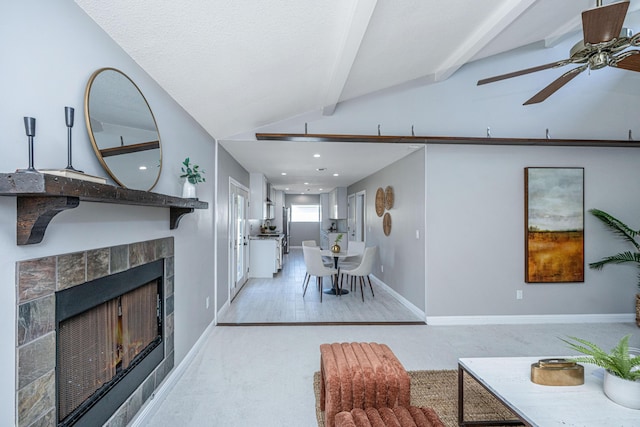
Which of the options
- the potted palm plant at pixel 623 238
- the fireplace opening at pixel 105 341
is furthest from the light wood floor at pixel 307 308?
the potted palm plant at pixel 623 238

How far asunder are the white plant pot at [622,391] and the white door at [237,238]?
422 centimetres

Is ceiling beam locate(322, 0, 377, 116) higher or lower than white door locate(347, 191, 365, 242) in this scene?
higher

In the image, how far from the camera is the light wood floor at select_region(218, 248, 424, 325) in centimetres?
405

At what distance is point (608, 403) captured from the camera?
1.61 meters

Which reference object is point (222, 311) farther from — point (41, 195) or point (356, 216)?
point (356, 216)

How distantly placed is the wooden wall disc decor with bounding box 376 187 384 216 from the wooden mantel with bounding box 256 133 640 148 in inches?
84.7

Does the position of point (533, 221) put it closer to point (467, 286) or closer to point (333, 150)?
→ point (467, 286)

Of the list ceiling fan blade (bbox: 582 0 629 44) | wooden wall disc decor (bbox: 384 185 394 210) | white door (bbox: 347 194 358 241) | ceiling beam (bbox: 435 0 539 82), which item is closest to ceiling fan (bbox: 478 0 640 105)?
ceiling fan blade (bbox: 582 0 629 44)

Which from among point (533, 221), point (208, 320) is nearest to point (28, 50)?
point (208, 320)

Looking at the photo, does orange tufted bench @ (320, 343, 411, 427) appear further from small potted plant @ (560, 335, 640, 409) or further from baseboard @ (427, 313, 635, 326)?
baseboard @ (427, 313, 635, 326)

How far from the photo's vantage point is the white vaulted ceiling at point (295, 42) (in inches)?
67.8

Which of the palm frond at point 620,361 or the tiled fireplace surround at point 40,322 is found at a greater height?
the tiled fireplace surround at point 40,322

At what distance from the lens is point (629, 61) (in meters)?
1.99

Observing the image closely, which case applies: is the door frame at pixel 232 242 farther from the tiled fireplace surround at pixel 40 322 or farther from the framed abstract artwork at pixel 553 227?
the framed abstract artwork at pixel 553 227
